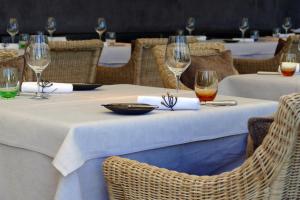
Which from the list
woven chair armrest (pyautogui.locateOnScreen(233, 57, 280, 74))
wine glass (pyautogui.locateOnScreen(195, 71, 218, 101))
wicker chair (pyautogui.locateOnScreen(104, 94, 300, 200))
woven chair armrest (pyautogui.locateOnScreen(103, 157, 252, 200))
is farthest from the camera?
woven chair armrest (pyautogui.locateOnScreen(233, 57, 280, 74))

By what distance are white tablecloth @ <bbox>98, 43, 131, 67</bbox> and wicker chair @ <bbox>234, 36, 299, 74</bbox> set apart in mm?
957

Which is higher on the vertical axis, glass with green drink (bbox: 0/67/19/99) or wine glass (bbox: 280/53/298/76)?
glass with green drink (bbox: 0/67/19/99)

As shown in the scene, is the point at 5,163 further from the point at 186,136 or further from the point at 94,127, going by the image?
the point at 186,136

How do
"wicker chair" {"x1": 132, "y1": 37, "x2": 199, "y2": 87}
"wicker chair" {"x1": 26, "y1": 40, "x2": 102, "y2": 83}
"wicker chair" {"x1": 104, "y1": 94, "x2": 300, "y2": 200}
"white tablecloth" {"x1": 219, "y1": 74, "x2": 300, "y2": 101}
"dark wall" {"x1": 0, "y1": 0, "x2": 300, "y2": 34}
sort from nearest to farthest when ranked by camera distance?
"wicker chair" {"x1": 104, "y1": 94, "x2": 300, "y2": 200} < "white tablecloth" {"x1": 219, "y1": 74, "x2": 300, "y2": 101} < "wicker chair" {"x1": 26, "y1": 40, "x2": 102, "y2": 83} < "wicker chair" {"x1": 132, "y1": 37, "x2": 199, "y2": 87} < "dark wall" {"x1": 0, "y1": 0, "x2": 300, "y2": 34}

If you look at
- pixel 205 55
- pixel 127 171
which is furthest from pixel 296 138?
pixel 205 55

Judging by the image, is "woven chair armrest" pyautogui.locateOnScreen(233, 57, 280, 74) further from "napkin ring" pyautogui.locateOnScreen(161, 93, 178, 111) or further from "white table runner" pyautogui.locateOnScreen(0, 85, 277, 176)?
"napkin ring" pyautogui.locateOnScreen(161, 93, 178, 111)

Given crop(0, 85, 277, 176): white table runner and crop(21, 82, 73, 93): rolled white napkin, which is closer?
crop(0, 85, 277, 176): white table runner

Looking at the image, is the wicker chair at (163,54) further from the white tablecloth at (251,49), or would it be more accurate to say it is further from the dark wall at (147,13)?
the dark wall at (147,13)

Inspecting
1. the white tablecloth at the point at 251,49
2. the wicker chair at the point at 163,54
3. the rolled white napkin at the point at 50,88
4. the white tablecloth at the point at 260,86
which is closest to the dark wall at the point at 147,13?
the white tablecloth at the point at 251,49

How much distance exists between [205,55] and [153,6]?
6.42 metres

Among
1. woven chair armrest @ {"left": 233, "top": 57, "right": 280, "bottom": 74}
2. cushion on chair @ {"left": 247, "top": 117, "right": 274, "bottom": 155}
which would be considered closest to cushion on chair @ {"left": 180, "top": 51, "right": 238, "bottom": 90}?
woven chair armrest @ {"left": 233, "top": 57, "right": 280, "bottom": 74}

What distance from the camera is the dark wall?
9.69 m

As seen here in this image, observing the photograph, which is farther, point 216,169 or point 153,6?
point 153,6

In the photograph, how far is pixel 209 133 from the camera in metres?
2.62
